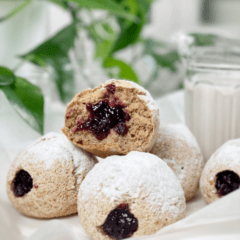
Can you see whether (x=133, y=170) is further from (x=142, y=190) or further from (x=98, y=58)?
(x=98, y=58)

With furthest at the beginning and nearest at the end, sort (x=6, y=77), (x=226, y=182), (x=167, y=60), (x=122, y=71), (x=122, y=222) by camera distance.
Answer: (x=167, y=60), (x=122, y=71), (x=6, y=77), (x=226, y=182), (x=122, y=222)

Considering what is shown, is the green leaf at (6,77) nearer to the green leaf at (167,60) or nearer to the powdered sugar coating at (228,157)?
the powdered sugar coating at (228,157)

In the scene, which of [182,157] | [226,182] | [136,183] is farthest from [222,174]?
[136,183]


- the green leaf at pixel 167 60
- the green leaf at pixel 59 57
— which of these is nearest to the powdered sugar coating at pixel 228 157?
the green leaf at pixel 59 57

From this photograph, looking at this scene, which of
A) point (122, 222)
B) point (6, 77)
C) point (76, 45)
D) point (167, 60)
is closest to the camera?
point (122, 222)

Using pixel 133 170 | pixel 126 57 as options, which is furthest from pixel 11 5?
pixel 126 57

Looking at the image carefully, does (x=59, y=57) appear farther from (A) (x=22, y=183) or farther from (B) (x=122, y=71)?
(A) (x=22, y=183)

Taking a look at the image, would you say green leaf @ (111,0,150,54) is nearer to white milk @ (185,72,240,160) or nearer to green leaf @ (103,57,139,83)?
green leaf @ (103,57,139,83)
